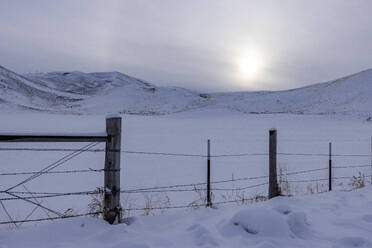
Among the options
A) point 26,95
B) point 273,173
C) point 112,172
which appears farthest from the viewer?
point 26,95

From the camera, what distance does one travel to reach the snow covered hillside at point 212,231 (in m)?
3.55

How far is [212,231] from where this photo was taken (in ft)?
12.7

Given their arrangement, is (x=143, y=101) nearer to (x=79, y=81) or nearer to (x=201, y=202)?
(x=201, y=202)

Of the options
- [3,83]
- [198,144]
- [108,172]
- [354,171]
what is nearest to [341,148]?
[354,171]

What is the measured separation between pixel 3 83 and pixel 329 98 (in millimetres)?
57199

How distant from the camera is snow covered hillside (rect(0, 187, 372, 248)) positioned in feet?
11.6

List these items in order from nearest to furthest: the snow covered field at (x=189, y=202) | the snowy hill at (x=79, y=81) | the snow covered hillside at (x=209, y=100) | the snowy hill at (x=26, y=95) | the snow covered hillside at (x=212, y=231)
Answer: the snow covered hillside at (x=212, y=231) → the snow covered field at (x=189, y=202) → the snow covered hillside at (x=209, y=100) → the snowy hill at (x=26, y=95) → the snowy hill at (x=79, y=81)

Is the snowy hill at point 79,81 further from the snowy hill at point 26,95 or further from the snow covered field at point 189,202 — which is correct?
the snow covered field at point 189,202

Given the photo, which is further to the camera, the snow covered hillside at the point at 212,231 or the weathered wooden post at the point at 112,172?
the weathered wooden post at the point at 112,172

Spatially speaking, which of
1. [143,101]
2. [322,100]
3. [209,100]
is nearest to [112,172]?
[322,100]

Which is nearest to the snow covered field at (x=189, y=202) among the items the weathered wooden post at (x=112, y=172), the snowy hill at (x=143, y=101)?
the weathered wooden post at (x=112, y=172)

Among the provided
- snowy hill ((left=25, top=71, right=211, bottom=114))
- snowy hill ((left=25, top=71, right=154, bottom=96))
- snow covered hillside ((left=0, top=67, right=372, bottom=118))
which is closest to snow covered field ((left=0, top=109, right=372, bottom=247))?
snow covered hillside ((left=0, top=67, right=372, bottom=118))

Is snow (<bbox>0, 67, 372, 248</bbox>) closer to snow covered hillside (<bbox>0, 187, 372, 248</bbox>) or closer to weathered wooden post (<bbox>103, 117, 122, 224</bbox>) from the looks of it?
snow covered hillside (<bbox>0, 187, 372, 248</bbox>)

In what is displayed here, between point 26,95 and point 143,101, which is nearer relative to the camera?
point 143,101
